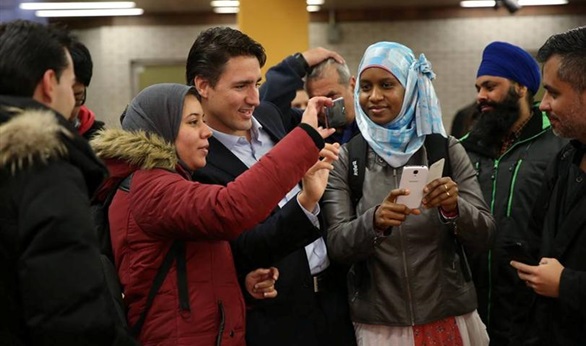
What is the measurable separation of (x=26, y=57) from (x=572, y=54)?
1.94m

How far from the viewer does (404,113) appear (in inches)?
131

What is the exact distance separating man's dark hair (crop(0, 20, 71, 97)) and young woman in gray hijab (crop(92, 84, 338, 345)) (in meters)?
0.51

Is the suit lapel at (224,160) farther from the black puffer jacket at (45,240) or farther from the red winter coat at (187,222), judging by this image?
the black puffer jacket at (45,240)

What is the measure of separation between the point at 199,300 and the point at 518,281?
1.90 metres

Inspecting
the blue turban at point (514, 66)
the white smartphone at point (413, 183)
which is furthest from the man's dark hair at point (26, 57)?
the blue turban at point (514, 66)

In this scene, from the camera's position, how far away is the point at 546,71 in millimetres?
2992


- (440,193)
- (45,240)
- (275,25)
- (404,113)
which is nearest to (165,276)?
(45,240)

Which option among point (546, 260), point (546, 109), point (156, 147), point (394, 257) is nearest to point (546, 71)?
point (546, 109)

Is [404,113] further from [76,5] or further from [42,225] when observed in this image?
[76,5]

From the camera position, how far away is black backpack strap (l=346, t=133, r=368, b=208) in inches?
128

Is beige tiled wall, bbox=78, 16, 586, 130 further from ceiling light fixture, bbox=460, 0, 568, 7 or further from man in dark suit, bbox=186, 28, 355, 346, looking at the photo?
man in dark suit, bbox=186, 28, 355, 346

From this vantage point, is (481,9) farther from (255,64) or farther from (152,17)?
(255,64)

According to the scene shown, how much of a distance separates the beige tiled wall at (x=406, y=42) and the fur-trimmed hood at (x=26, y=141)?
35.4 ft

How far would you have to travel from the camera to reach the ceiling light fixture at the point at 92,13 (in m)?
12.0
